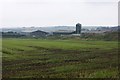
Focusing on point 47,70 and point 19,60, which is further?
point 19,60

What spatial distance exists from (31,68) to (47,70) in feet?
6.73

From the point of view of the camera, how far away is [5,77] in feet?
71.6

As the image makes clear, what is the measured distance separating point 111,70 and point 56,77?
5.33 m

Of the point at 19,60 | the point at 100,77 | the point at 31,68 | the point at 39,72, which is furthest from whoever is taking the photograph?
the point at 19,60

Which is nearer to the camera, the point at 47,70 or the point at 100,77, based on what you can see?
the point at 100,77

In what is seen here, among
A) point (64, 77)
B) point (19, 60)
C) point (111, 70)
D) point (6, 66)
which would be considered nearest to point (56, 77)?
point (64, 77)

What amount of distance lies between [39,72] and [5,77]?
11.0 ft

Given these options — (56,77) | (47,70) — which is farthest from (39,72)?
(56,77)

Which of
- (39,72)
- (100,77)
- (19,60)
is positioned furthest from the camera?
(19,60)

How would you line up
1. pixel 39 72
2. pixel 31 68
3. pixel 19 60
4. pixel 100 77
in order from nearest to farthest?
pixel 100 77, pixel 39 72, pixel 31 68, pixel 19 60

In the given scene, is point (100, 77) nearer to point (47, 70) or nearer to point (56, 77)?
point (56, 77)

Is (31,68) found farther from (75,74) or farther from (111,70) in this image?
(111,70)

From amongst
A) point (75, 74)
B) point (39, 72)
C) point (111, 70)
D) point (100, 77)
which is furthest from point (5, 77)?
point (111, 70)

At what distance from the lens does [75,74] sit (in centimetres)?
2256
